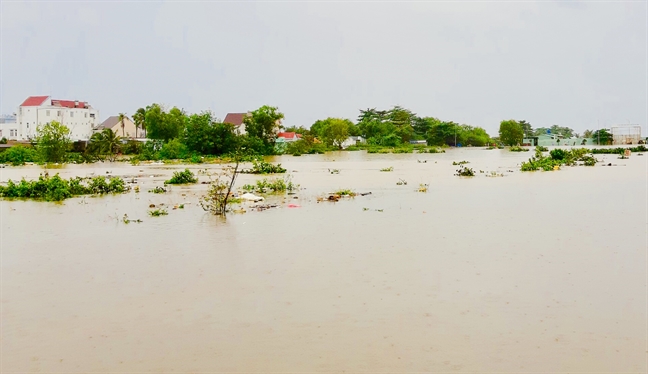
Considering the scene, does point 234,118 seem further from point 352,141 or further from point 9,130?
point 9,130

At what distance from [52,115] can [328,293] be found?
66.6 metres

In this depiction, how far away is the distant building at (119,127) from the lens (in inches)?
2729

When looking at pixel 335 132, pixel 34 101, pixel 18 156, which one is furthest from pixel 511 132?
pixel 18 156

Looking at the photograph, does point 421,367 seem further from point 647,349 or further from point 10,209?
point 10,209

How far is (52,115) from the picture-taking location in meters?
65.3

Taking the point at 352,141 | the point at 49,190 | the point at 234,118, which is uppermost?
the point at 234,118

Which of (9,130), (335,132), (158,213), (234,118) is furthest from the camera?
(234,118)

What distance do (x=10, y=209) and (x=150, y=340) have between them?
1035 centimetres

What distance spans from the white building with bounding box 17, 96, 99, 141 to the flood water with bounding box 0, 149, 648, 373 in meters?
59.1

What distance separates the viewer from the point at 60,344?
490cm

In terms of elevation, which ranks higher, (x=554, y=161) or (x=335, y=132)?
(x=335, y=132)

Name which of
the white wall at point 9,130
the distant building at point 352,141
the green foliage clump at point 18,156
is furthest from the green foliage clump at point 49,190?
the white wall at point 9,130

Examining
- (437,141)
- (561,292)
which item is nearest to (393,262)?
(561,292)

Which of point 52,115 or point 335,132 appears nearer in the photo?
point 52,115
